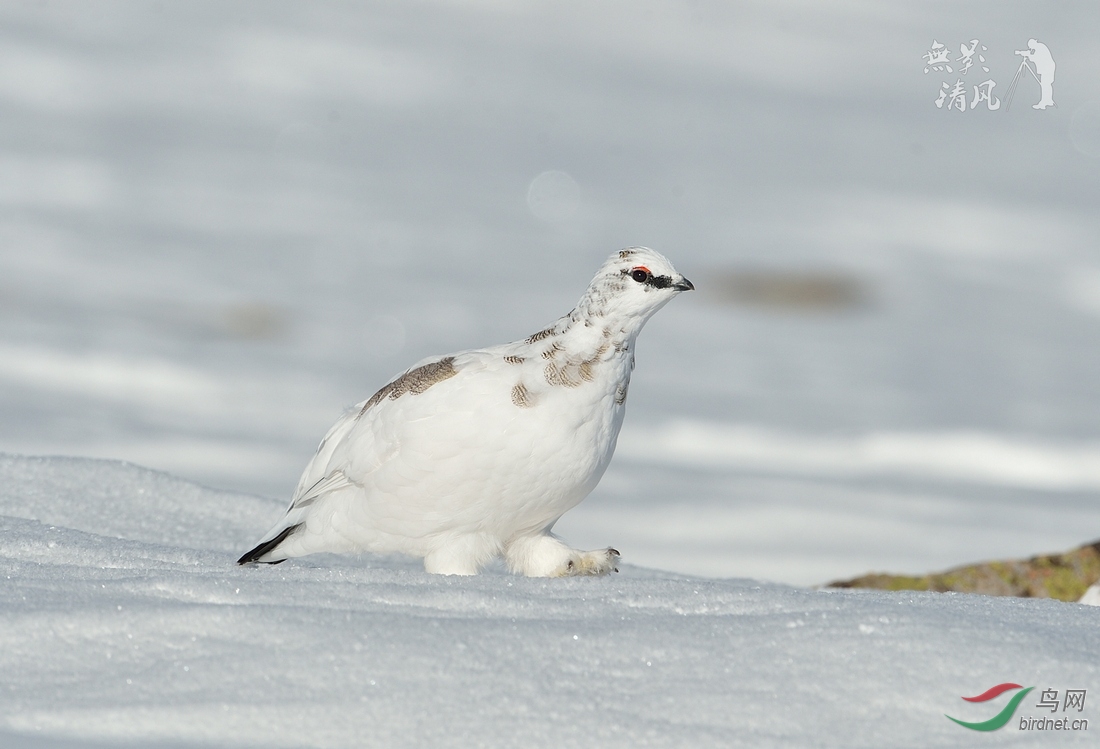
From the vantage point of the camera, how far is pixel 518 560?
13.8 feet

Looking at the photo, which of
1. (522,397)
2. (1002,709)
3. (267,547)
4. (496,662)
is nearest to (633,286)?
(522,397)

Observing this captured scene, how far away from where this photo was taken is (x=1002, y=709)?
8.58 feet

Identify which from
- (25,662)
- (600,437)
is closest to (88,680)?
(25,662)

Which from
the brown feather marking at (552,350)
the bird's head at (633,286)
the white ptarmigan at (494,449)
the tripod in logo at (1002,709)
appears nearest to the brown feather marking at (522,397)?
the white ptarmigan at (494,449)

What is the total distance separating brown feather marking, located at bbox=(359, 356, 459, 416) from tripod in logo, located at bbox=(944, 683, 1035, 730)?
190 centimetres

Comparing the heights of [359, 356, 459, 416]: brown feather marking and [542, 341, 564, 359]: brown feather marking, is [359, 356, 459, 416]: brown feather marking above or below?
below

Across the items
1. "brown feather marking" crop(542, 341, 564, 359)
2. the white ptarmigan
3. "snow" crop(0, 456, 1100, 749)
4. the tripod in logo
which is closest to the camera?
"snow" crop(0, 456, 1100, 749)

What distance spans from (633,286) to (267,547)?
4.77 ft

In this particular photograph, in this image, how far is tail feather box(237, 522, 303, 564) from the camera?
162 inches

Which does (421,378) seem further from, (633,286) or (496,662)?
(496,662)

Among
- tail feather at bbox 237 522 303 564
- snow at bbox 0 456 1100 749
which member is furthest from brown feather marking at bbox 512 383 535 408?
tail feather at bbox 237 522 303 564

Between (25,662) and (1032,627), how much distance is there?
7.44 ft

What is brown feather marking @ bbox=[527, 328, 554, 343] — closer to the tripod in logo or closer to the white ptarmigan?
the white ptarmigan

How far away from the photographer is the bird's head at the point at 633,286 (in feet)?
13.0
